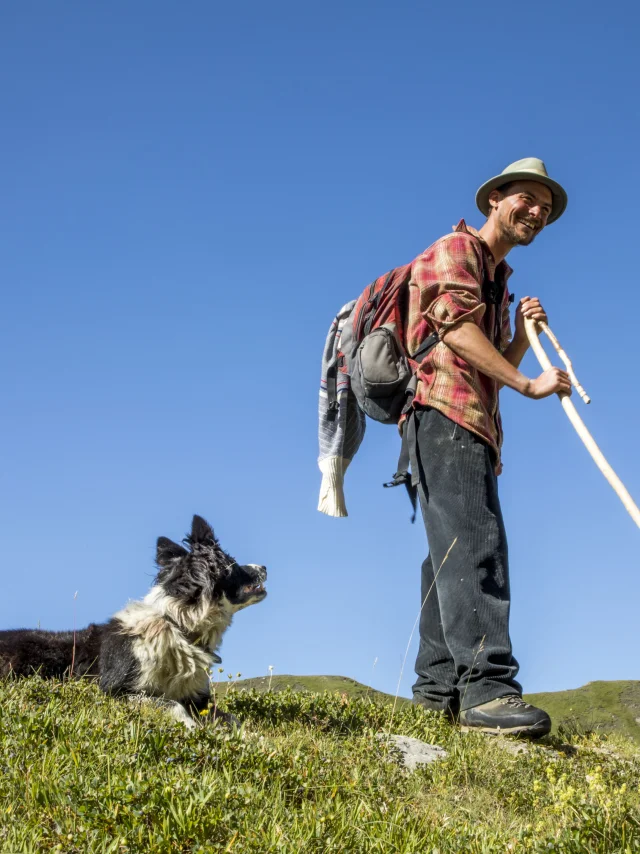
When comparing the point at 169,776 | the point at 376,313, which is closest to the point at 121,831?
the point at 169,776

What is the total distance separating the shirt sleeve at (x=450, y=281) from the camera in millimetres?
6090

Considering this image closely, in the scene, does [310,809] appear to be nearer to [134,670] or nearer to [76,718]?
[76,718]

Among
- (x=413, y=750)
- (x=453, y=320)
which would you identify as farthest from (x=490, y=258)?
(x=413, y=750)

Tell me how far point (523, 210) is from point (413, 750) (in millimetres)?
3984

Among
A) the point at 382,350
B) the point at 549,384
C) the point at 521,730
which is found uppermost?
the point at 382,350

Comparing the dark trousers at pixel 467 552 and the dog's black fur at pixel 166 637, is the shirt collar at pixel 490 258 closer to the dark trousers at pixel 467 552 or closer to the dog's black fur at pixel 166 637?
the dark trousers at pixel 467 552

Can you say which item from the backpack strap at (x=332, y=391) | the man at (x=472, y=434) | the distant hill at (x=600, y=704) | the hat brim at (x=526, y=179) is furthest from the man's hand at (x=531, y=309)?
the distant hill at (x=600, y=704)

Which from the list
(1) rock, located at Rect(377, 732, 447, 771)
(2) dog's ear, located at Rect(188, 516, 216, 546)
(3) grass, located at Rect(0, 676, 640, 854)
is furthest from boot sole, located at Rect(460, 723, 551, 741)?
(2) dog's ear, located at Rect(188, 516, 216, 546)

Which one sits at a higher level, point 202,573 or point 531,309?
point 531,309

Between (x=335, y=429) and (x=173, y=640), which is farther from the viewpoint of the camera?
(x=335, y=429)

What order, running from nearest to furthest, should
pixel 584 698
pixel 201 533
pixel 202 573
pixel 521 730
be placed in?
pixel 521 730 → pixel 202 573 → pixel 201 533 → pixel 584 698

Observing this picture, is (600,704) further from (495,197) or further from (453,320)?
(495,197)

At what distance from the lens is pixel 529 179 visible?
651cm

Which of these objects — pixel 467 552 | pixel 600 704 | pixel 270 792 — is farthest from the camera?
pixel 600 704
